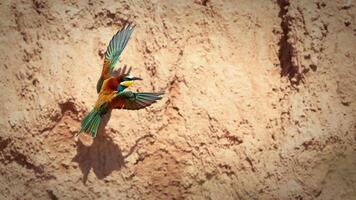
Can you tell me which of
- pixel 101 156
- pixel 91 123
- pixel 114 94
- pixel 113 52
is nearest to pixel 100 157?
pixel 101 156

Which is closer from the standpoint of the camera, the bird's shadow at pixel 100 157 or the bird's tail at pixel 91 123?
the bird's tail at pixel 91 123

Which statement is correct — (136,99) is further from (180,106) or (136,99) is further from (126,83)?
(180,106)

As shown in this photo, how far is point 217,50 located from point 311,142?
20.3 inches

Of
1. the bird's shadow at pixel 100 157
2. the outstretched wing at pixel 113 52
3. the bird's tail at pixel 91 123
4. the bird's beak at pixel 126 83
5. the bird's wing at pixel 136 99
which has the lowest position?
the bird's shadow at pixel 100 157

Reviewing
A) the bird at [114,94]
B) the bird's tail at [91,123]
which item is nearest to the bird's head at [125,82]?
the bird at [114,94]

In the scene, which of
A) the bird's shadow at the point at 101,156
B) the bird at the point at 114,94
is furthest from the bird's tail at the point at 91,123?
the bird's shadow at the point at 101,156

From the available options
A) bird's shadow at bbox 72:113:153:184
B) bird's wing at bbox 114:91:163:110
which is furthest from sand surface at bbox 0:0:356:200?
bird's wing at bbox 114:91:163:110

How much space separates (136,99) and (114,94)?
87 mm

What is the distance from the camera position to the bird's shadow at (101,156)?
1.98 metres

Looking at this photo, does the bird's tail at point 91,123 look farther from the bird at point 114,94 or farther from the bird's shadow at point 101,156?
the bird's shadow at point 101,156

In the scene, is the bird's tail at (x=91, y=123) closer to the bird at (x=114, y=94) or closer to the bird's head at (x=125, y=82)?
the bird at (x=114, y=94)

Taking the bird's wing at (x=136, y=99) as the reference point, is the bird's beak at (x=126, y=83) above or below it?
above

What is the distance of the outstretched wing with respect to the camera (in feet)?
6.22

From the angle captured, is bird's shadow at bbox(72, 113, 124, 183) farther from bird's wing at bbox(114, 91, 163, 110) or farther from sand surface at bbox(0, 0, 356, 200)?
bird's wing at bbox(114, 91, 163, 110)
